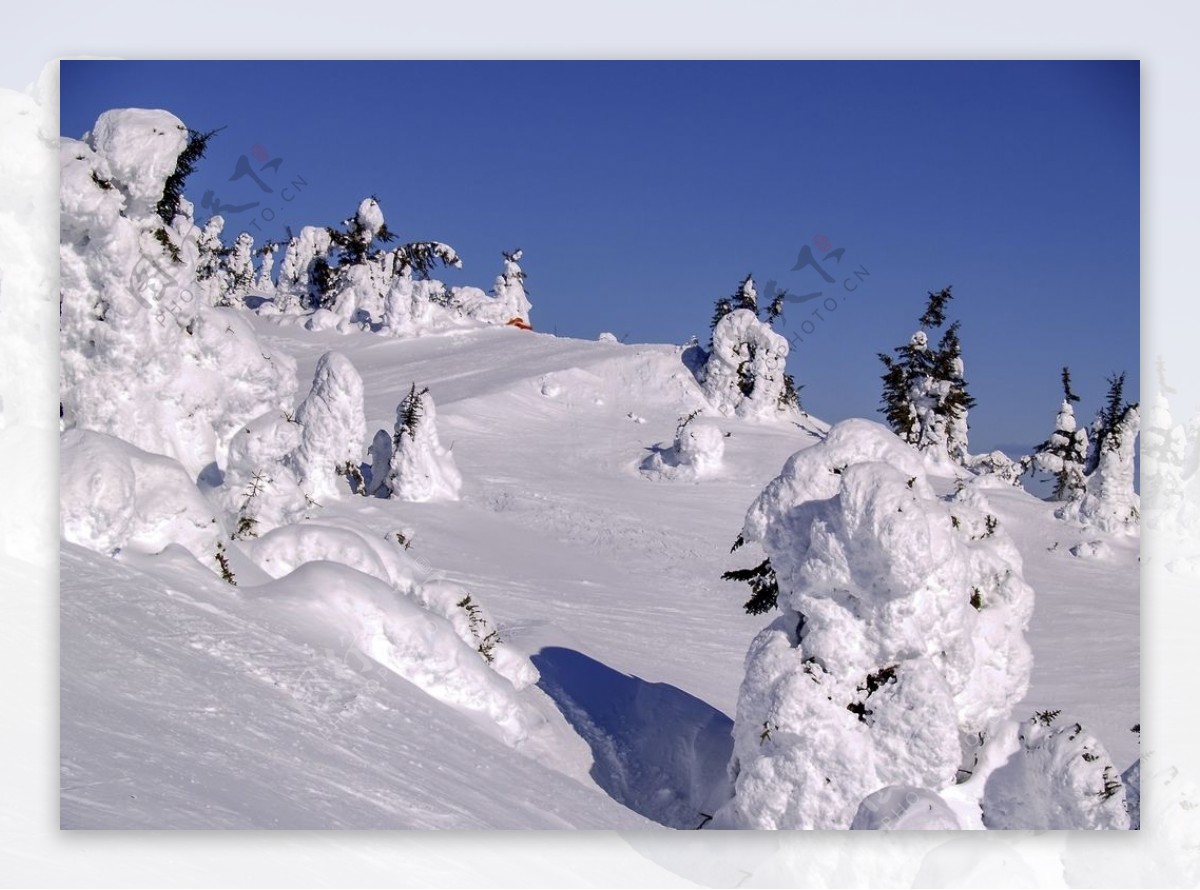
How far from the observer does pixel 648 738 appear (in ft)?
30.2


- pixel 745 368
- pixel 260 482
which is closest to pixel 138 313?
pixel 260 482

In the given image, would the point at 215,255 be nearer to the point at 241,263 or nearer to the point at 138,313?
the point at 241,263

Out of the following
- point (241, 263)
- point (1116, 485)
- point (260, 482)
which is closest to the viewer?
point (260, 482)

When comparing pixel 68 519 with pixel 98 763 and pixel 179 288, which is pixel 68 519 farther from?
pixel 179 288

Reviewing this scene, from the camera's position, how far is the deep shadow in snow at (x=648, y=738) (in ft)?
27.8

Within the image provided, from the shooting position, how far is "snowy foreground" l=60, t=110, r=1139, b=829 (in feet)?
21.9

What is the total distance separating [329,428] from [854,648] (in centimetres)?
1041

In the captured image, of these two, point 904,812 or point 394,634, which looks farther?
point 394,634

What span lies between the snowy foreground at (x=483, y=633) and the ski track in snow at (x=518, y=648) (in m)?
0.02

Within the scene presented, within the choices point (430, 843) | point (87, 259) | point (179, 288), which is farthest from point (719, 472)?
point (430, 843)

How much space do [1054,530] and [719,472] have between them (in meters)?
A: 5.16

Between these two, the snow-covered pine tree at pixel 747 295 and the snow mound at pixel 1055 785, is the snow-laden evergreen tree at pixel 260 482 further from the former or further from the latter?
the snow-covered pine tree at pixel 747 295

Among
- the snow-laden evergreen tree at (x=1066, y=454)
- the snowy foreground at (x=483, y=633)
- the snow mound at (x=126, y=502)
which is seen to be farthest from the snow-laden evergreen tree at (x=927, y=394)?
the snow mound at (x=126, y=502)

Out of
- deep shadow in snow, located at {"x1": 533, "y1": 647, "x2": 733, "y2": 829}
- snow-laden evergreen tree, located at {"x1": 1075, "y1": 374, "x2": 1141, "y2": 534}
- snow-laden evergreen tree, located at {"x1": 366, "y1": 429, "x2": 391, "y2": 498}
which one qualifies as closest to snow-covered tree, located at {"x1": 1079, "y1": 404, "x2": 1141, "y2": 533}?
snow-laden evergreen tree, located at {"x1": 1075, "y1": 374, "x2": 1141, "y2": 534}
